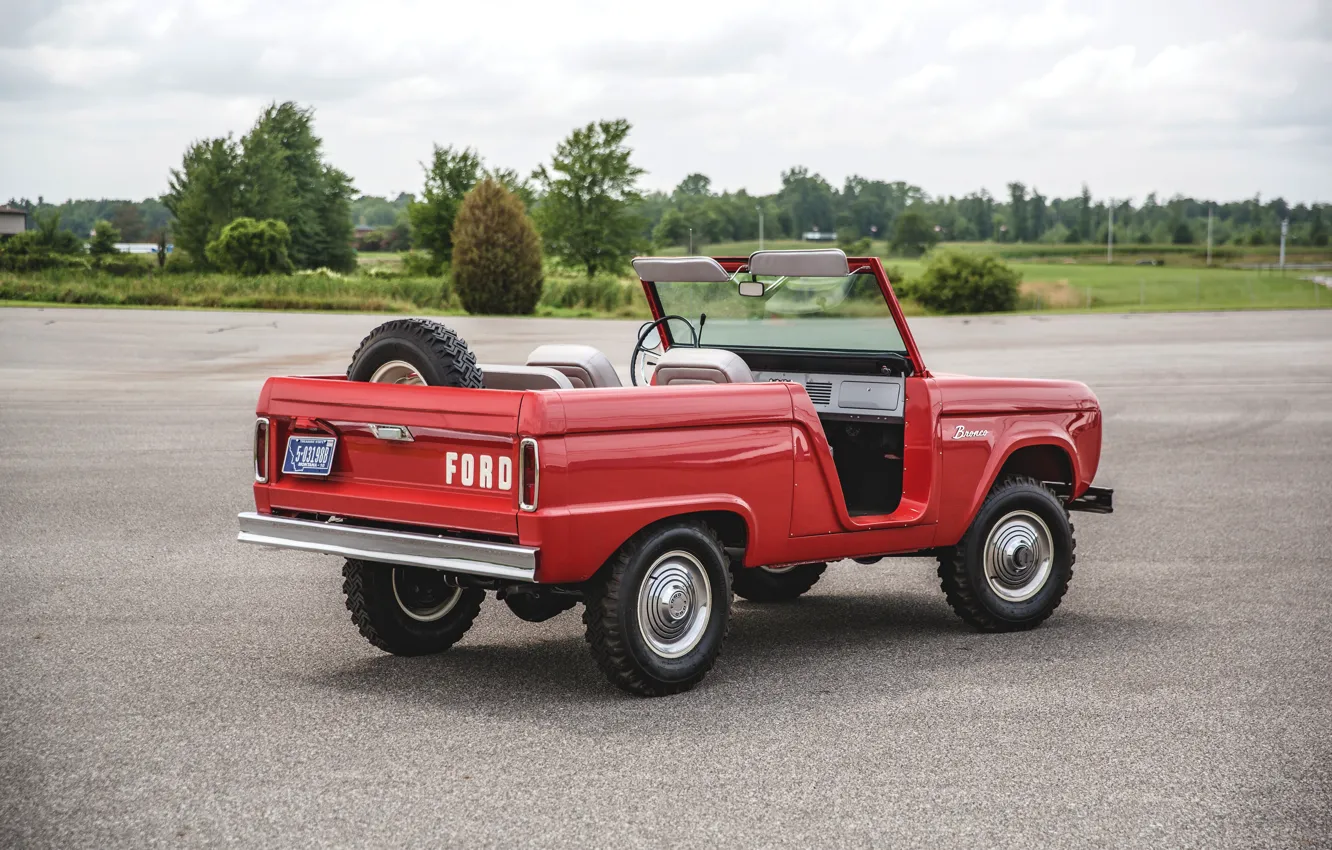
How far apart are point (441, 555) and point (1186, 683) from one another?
10.1ft

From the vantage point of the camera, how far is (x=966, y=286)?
54.3 metres

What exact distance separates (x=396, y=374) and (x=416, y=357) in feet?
0.59

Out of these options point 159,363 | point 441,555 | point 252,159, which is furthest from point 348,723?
point 252,159

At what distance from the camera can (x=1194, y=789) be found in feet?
14.4

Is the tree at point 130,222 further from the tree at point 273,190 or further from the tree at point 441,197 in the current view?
the tree at point 441,197

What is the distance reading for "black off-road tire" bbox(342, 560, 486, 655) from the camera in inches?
234

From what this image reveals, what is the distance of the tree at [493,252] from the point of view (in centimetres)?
4491

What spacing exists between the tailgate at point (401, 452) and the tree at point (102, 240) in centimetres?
4956

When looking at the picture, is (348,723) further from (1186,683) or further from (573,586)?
(1186,683)

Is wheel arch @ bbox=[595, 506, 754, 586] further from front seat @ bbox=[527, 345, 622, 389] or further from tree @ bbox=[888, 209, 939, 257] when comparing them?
tree @ bbox=[888, 209, 939, 257]

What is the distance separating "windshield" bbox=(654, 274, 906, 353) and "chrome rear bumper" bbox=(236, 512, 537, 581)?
7.24 feet

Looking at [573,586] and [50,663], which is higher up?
[573,586]

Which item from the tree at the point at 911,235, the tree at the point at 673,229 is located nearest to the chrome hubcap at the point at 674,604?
the tree at the point at 673,229

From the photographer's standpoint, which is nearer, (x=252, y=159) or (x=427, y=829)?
(x=427, y=829)
